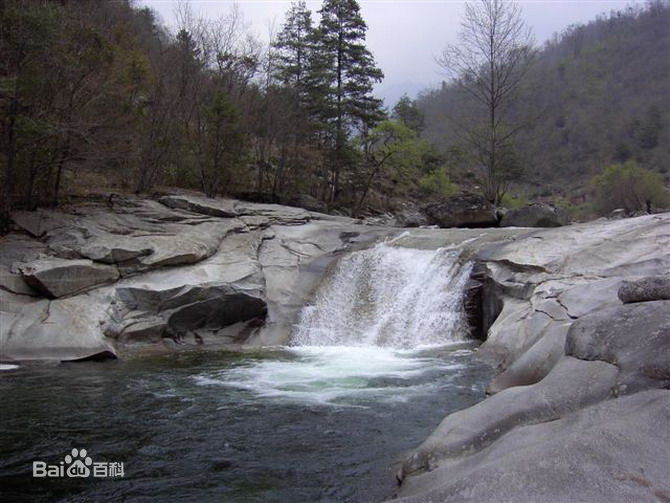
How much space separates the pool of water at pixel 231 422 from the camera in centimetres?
497

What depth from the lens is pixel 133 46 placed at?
19.8 metres

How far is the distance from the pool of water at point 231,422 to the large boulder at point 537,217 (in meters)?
10.4

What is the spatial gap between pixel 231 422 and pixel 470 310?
6895 mm

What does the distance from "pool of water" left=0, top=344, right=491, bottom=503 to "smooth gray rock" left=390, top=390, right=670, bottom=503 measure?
1.46 m

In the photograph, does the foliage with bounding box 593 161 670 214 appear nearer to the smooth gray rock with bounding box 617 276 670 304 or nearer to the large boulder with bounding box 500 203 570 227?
the large boulder with bounding box 500 203 570 227

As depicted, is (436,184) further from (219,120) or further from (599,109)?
(599,109)

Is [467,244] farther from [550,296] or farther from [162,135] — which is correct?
[162,135]

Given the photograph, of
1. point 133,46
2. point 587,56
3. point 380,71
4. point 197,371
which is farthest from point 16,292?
point 587,56

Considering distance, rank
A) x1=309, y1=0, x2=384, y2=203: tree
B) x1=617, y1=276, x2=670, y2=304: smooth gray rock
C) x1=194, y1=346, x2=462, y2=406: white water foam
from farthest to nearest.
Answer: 1. x1=309, y1=0, x2=384, y2=203: tree
2. x1=194, y1=346, x2=462, y2=406: white water foam
3. x1=617, y1=276, x2=670, y2=304: smooth gray rock

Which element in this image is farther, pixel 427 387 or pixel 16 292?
pixel 16 292

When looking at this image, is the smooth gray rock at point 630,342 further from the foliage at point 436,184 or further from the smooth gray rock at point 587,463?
the foliage at point 436,184

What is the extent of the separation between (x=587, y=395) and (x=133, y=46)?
19699mm

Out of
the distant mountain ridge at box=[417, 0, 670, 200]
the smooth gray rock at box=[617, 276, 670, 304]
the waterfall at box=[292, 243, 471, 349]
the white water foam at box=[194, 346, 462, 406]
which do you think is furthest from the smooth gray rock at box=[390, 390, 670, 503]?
the distant mountain ridge at box=[417, 0, 670, 200]

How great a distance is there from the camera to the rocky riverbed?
3459 millimetres
